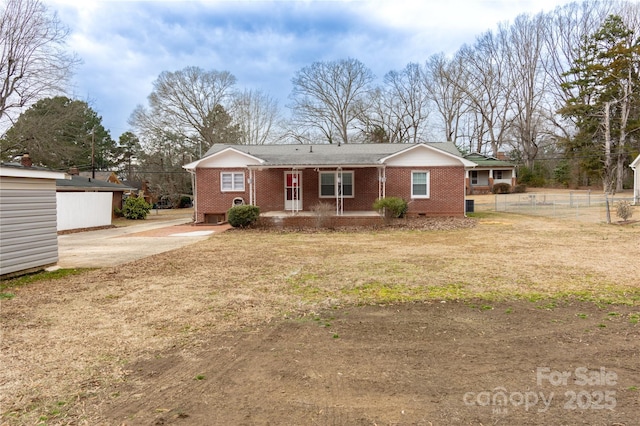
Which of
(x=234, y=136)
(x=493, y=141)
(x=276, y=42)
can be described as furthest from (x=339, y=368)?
(x=493, y=141)

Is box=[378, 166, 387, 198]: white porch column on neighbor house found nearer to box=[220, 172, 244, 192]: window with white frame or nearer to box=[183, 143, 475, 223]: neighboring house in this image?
box=[183, 143, 475, 223]: neighboring house

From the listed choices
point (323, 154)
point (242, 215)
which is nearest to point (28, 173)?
point (242, 215)

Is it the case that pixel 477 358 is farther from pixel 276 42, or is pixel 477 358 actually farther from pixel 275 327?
pixel 276 42

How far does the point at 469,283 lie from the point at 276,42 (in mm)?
16039

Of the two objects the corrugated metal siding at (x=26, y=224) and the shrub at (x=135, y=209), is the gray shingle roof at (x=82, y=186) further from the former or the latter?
the corrugated metal siding at (x=26, y=224)

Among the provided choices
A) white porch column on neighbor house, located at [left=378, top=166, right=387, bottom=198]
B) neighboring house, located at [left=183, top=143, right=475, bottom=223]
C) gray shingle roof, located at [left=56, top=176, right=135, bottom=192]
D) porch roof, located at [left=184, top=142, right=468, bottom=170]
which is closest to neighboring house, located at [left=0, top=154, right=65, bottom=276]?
porch roof, located at [left=184, top=142, right=468, bottom=170]

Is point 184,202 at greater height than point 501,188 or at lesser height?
lesser

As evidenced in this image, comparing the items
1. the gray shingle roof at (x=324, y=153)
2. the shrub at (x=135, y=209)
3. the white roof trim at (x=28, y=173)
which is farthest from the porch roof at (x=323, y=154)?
the white roof trim at (x=28, y=173)

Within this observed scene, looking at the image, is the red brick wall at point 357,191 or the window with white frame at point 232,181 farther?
the window with white frame at point 232,181

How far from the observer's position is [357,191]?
2083 centimetres

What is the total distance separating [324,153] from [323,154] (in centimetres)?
72

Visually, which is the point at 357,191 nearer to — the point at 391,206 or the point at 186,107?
the point at 391,206

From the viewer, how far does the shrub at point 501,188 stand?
39.5 m

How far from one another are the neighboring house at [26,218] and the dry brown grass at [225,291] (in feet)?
3.31
